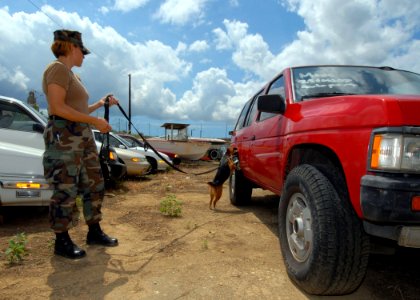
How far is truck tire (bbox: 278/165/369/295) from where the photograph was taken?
2.10 m

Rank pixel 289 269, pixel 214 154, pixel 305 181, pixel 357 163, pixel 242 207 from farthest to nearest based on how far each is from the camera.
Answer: pixel 214 154 < pixel 242 207 < pixel 289 269 < pixel 305 181 < pixel 357 163

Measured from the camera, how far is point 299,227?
2527mm

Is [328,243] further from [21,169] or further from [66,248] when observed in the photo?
[21,169]

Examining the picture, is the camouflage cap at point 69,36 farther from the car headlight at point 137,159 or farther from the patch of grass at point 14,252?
the car headlight at point 137,159

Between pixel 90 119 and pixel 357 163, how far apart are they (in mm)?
2118

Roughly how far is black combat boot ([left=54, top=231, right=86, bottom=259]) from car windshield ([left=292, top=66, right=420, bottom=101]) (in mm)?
2317

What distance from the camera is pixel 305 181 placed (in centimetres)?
239

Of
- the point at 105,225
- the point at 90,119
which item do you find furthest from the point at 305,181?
the point at 105,225

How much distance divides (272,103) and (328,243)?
1355mm

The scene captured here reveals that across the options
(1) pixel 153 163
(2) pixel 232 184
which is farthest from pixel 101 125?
(1) pixel 153 163

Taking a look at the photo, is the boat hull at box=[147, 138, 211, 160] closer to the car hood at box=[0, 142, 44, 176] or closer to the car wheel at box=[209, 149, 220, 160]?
the car wheel at box=[209, 149, 220, 160]

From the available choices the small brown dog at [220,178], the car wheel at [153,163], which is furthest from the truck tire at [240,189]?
the car wheel at [153,163]

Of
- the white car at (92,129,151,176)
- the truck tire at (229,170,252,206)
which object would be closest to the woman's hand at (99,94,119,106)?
the truck tire at (229,170,252,206)

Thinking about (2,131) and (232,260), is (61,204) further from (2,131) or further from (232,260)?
(2,131)
